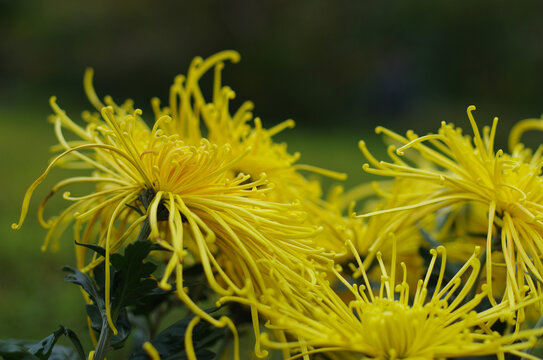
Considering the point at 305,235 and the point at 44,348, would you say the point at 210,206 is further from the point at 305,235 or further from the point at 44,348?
the point at 44,348

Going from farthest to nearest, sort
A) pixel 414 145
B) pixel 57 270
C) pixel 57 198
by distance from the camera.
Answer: pixel 57 198 < pixel 57 270 < pixel 414 145

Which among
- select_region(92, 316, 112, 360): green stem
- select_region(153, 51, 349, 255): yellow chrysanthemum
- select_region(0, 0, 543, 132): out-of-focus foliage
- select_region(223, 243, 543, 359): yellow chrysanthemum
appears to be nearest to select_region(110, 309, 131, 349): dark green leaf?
select_region(92, 316, 112, 360): green stem

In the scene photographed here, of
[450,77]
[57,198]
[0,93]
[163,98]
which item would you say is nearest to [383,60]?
[450,77]

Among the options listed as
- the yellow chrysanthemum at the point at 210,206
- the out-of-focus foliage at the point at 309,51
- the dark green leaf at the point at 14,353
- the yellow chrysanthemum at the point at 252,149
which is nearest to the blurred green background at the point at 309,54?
the out-of-focus foliage at the point at 309,51

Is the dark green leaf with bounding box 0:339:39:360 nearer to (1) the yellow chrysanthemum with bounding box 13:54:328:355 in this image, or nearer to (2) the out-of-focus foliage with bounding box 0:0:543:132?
(1) the yellow chrysanthemum with bounding box 13:54:328:355

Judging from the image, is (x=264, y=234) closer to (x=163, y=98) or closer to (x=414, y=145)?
(x=414, y=145)

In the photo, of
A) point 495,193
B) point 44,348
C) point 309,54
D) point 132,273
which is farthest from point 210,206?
point 309,54
